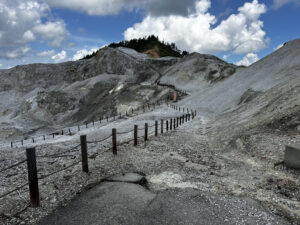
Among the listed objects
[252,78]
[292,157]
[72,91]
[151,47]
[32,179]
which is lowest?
[292,157]

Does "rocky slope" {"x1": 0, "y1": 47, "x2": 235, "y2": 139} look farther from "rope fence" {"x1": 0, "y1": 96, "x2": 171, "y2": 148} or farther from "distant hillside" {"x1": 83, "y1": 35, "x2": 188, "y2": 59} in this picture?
"distant hillside" {"x1": 83, "y1": 35, "x2": 188, "y2": 59}

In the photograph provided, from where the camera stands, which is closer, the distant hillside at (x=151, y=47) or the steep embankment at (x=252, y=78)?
the steep embankment at (x=252, y=78)

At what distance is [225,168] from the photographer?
346 inches

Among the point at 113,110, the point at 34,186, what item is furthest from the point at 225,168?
the point at 113,110

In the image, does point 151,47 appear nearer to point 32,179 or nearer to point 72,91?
point 72,91

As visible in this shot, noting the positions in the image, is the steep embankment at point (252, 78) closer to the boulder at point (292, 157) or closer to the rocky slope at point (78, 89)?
the rocky slope at point (78, 89)

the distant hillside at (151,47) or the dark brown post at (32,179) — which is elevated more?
the distant hillside at (151,47)

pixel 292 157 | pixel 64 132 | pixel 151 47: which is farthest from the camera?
pixel 151 47

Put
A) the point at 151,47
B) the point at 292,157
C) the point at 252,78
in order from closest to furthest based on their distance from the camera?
Result: the point at 292,157
the point at 252,78
the point at 151,47

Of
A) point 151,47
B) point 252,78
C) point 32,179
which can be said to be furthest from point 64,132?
point 151,47

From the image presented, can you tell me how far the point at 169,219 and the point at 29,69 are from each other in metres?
96.7

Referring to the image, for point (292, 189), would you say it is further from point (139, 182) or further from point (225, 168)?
point (139, 182)

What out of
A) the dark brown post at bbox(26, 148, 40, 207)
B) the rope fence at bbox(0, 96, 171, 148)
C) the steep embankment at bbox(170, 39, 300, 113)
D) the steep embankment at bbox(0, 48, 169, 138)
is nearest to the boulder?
the dark brown post at bbox(26, 148, 40, 207)

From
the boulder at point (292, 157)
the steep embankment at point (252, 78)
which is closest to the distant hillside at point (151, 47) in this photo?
→ the steep embankment at point (252, 78)
